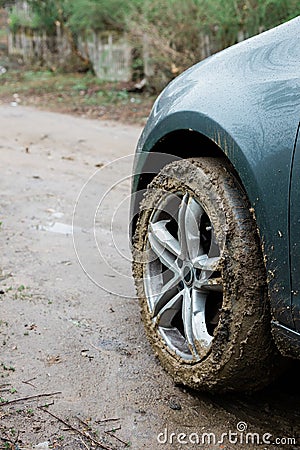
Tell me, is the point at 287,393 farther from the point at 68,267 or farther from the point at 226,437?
the point at 68,267

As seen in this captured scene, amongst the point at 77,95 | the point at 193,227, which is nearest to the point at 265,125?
the point at 193,227

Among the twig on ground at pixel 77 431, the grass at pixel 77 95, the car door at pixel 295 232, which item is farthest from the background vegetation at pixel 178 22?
the twig on ground at pixel 77 431

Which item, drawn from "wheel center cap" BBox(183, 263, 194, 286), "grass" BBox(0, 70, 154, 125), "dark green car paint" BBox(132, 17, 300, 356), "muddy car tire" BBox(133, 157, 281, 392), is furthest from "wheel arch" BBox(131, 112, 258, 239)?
"grass" BBox(0, 70, 154, 125)

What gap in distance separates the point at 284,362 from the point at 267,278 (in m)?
0.38

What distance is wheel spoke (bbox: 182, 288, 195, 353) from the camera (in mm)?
2623

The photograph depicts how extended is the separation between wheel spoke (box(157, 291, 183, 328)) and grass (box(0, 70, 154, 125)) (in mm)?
7124

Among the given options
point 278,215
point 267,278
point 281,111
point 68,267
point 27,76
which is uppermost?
point 281,111

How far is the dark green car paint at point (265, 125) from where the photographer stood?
6.96 ft

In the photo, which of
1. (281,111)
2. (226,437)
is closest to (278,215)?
(281,111)

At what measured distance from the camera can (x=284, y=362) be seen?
241cm

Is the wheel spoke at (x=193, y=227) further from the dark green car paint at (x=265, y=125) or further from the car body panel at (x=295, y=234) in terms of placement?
the car body panel at (x=295, y=234)

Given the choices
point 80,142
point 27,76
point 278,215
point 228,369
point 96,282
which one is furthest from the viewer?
point 27,76

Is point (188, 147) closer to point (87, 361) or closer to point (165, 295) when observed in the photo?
point (165, 295)

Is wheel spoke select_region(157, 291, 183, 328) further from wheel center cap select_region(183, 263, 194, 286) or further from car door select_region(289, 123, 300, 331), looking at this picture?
car door select_region(289, 123, 300, 331)
